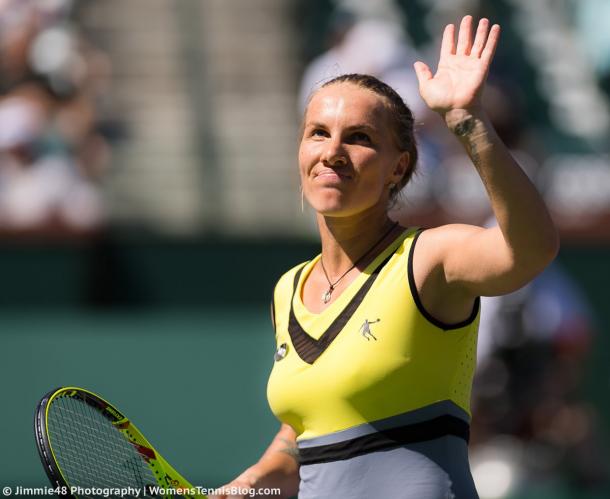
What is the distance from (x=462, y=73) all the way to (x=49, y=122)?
6.37 metres

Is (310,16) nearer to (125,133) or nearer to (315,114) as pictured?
(125,133)

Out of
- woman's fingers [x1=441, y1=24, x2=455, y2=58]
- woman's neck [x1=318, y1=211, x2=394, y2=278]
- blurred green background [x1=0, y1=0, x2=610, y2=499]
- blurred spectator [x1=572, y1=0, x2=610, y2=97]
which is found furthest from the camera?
blurred spectator [x1=572, y1=0, x2=610, y2=97]

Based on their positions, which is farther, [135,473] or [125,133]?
[125,133]

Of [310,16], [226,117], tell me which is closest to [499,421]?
[226,117]

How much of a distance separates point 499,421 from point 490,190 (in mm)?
4434

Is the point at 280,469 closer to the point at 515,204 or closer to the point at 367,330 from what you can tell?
the point at 367,330

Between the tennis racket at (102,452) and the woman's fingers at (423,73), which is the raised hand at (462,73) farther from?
the tennis racket at (102,452)

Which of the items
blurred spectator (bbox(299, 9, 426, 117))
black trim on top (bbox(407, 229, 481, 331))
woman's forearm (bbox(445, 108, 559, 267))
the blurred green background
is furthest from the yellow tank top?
blurred spectator (bbox(299, 9, 426, 117))

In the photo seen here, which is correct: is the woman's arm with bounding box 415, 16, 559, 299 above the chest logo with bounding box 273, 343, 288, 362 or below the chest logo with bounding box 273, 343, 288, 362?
above

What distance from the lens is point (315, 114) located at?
10.9 feet

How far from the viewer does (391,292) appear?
3062mm

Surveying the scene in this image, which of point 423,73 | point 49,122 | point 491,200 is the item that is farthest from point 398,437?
point 49,122

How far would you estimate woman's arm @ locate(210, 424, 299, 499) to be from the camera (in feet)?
11.4

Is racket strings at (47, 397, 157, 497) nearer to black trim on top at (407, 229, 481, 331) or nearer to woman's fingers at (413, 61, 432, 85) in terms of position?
black trim on top at (407, 229, 481, 331)
